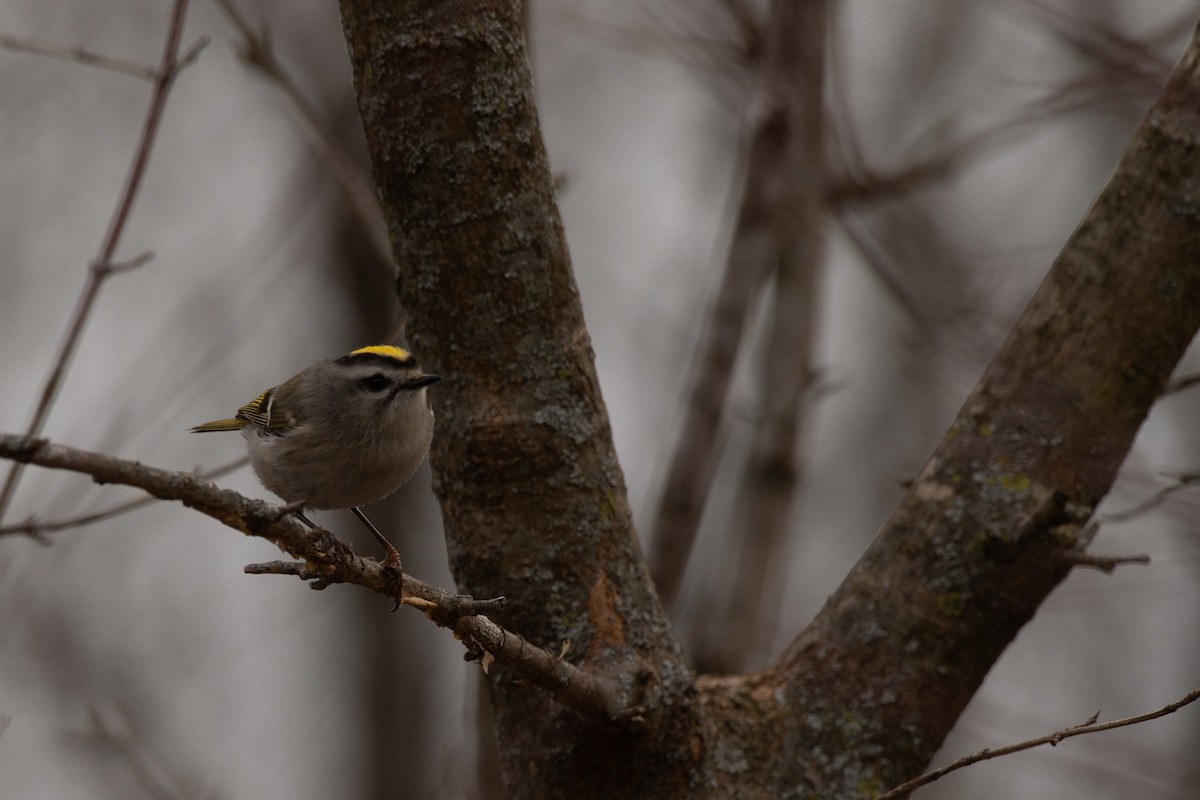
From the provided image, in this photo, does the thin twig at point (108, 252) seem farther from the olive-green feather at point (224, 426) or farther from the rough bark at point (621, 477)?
the olive-green feather at point (224, 426)

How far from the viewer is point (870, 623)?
8.81 feet

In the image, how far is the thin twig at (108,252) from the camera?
2166 mm

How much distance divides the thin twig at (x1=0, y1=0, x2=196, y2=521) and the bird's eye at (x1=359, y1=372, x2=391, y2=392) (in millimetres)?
779

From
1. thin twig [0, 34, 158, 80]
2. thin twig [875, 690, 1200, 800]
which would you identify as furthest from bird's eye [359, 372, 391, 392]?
thin twig [875, 690, 1200, 800]

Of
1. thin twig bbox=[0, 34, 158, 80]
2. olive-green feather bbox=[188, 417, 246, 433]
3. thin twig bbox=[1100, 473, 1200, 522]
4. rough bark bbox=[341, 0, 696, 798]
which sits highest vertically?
thin twig bbox=[0, 34, 158, 80]

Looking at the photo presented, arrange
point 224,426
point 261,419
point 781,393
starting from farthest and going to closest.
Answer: point 781,393, point 224,426, point 261,419

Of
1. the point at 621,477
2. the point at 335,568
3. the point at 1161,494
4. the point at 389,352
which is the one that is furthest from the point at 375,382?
the point at 1161,494

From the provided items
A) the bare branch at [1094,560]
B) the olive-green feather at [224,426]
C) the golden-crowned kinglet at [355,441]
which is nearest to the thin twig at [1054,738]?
the bare branch at [1094,560]

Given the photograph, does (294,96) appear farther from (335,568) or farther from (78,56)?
(335,568)

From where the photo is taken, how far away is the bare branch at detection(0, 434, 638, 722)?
137 centimetres

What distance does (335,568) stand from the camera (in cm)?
187

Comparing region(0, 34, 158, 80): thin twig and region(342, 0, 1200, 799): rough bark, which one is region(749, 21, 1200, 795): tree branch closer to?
region(342, 0, 1200, 799): rough bark

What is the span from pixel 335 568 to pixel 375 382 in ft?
4.37

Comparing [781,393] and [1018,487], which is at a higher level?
[781,393]
